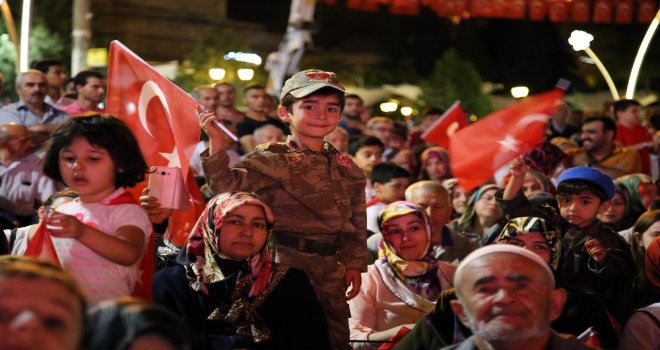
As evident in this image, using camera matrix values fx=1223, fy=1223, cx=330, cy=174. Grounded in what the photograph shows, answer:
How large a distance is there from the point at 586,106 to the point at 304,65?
1437 centimetres

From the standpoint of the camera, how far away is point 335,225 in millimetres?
6758

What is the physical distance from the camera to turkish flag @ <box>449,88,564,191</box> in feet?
35.9

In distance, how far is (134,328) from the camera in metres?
3.31

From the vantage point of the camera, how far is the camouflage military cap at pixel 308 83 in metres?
6.68

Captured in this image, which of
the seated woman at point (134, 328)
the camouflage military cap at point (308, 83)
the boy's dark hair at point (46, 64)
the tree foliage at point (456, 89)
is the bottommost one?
the seated woman at point (134, 328)

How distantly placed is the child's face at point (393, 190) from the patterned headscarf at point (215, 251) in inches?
168

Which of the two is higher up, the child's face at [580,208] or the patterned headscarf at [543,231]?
the child's face at [580,208]

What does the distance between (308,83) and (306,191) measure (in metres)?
0.59

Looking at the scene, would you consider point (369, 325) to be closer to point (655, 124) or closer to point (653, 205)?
point (653, 205)

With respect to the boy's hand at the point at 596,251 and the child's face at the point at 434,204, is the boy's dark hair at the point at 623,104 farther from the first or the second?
the boy's hand at the point at 596,251

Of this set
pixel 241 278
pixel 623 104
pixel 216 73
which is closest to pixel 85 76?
pixel 241 278

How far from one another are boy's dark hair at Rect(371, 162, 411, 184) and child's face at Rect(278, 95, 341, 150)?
357 cm

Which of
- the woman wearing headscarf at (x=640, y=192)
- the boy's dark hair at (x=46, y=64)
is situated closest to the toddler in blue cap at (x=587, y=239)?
the woman wearing headscarf at (x=640, y=192)

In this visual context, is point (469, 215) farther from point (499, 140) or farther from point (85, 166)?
point (85, 166)
